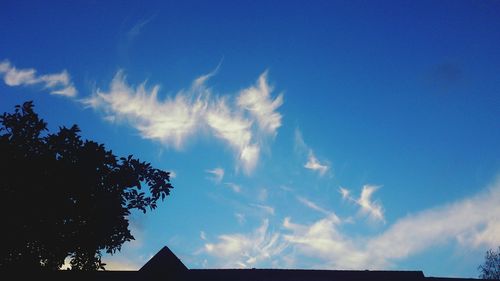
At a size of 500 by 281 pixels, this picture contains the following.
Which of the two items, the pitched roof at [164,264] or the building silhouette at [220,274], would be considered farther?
the pitched roof at [164,264]

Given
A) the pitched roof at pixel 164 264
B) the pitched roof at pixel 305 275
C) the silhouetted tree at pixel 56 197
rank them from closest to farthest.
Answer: the silhouetted tree at pixel 56 197 → the pitched roof at pixel 305 275 → the pitched roof at pixel 164 264

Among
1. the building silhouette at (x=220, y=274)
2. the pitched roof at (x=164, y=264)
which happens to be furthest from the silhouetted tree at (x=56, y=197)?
the pitched roof at (x=164, y=264)

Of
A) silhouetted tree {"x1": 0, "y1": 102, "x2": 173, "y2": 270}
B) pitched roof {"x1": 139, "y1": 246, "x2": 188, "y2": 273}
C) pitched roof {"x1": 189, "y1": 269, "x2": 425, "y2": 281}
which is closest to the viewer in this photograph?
silhouetted tree {"x1": 0, "y1": 102, "x2": 173, "y2": 270}

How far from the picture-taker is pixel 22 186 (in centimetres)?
1686

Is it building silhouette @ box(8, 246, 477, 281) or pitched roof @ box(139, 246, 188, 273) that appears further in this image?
pitched roof @ box(139, 246, 188, 273)

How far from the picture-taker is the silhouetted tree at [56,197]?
1683cm

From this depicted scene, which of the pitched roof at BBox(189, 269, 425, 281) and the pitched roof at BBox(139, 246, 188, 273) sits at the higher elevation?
the pitched roof at BBox(139, 246, 188, 273)

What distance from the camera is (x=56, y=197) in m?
17.3

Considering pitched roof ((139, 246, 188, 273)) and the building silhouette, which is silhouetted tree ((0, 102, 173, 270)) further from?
pitched roof ((139, 246, 188, 273))

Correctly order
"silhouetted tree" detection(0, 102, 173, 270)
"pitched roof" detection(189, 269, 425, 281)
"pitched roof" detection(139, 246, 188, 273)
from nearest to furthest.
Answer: "silhouetted tree" detection(0, 102, 173, 270)
"pitched roof" detection(189, 269, 425, 281)
"pitched roof" detection(139, 246, 188, 273)

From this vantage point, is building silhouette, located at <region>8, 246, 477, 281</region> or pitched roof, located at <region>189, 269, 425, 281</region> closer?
building silhouette, located at <region>8, 246, 477, 281</region>

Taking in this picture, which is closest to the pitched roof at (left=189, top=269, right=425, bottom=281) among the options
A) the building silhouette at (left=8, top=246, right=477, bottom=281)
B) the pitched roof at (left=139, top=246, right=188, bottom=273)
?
the building silhouette at (left=8, top=246, right=477, bottom=281)

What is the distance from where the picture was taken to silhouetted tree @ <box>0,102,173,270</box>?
1683 centimetres

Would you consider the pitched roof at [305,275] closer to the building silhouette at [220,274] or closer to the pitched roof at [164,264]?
the building silhouette at [220,274]
